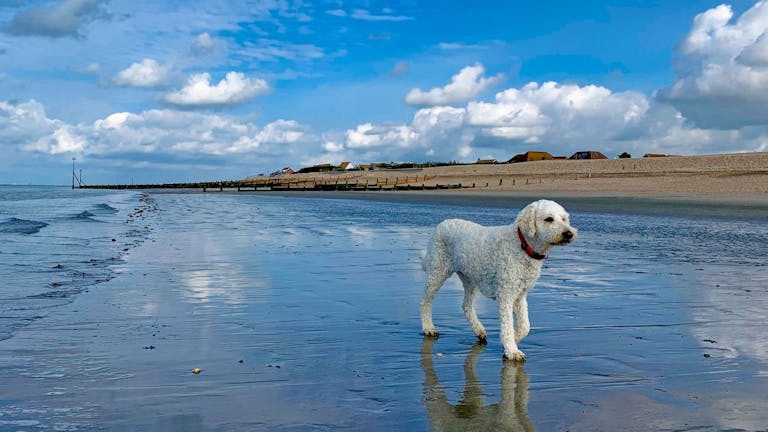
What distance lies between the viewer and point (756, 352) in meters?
6.68

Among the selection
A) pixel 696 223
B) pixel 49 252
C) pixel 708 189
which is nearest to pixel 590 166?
pixel 708 189

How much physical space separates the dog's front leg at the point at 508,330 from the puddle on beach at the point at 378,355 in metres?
0.13

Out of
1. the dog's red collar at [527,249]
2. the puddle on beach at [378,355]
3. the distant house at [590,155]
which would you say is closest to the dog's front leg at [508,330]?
the puddle on beach at [378,355]

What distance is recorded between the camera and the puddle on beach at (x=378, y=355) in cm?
501

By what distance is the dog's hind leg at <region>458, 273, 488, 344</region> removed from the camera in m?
7.45

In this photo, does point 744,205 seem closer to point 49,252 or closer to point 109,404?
point 49,252

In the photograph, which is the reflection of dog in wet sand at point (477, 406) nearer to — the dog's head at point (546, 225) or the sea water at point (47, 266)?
the dog's head at point (546, 225)

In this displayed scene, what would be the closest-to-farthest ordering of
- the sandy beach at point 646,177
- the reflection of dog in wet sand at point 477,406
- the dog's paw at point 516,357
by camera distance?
the reflection of dog in wet sand at point 477,406 < the dog's paw at point 516,357 < the sandy beach at point 646,177

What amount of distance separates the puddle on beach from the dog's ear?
3.86 feet

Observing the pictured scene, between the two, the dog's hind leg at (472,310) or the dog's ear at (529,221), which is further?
the dog's hind leg at (472,310)

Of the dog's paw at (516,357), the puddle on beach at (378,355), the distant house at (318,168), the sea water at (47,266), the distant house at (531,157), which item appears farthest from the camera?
the distant house at (318,168)

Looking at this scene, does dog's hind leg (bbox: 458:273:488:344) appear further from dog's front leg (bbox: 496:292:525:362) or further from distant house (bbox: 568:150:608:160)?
distant house (bbox: 568:150:608:160)

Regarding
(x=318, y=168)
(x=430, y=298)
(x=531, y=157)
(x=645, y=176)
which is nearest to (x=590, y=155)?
(x=531, y=157)

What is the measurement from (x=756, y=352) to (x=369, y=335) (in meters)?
3.77
